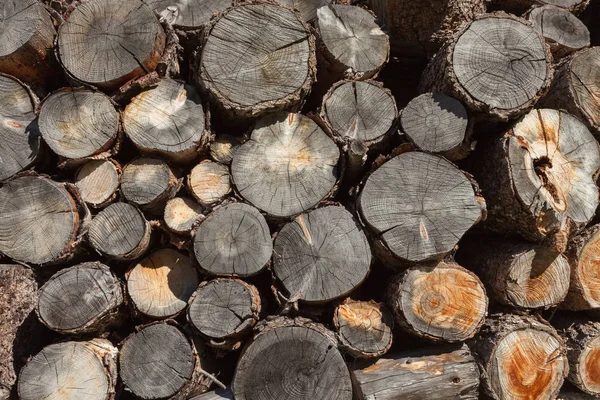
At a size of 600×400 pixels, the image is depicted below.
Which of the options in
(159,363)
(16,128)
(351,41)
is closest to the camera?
(159,363)

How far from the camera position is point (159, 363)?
2.77 m

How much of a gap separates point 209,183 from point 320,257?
2.83 ft

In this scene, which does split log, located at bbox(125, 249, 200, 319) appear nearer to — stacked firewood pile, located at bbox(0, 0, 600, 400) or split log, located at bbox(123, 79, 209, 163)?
stacked firewood pile, located at bbox(0, 0, 600, 400)

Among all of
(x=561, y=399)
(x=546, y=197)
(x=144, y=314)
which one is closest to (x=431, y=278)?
(x=546, y=197)

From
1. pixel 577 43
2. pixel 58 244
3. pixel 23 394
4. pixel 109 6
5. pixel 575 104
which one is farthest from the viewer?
pixel 577 43

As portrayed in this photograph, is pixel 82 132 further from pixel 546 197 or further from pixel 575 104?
pixel 575 104

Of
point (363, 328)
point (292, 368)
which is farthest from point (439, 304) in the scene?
point (292, 368)

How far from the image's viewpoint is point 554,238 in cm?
295

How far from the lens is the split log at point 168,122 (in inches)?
115

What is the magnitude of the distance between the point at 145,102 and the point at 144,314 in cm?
135

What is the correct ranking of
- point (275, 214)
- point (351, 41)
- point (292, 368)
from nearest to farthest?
point (292, 368) → point (275, 214) → point (351, 41)

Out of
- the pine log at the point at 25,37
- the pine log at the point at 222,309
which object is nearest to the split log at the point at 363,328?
the pine log at the point at 222,309

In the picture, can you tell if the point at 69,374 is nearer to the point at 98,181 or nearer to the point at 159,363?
the point at 159,363

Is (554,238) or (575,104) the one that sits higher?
(575,104)
